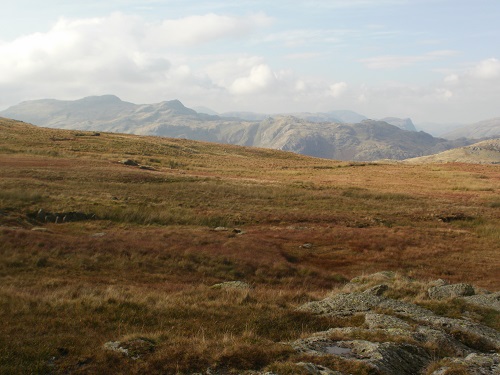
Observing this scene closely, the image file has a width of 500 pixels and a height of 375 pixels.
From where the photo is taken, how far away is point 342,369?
9273 mm

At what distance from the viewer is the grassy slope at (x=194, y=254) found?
1062 cm

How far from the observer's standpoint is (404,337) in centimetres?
1181

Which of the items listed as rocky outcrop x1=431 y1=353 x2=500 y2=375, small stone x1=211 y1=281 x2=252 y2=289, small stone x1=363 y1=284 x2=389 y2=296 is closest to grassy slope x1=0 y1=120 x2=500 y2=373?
small stone x1=211 y1=281 x2=252 y2=289

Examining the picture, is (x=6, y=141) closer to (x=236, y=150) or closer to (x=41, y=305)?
(x=236, y=150)

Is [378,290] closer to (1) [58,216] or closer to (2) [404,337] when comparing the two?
(2) [404,337]

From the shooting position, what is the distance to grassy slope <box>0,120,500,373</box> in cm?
1062

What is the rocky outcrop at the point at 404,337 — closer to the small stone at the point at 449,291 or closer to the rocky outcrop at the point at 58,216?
the small stone at the point at 449,291

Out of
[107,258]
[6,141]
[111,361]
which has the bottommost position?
[107,258]

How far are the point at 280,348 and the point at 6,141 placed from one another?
347ft

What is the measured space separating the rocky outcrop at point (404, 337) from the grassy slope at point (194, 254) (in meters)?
1.40

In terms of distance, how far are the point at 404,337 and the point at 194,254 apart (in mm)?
17174

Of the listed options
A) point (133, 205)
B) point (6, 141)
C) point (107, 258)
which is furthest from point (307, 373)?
point (6, 141)

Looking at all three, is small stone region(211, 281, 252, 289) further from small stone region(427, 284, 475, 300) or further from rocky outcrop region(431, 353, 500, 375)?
rocky outcrop region(431, 353, 500, 375)

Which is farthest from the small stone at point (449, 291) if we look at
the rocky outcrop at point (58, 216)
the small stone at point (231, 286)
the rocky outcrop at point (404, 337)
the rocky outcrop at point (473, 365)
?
the rocky outcrop at point (58, 216)
